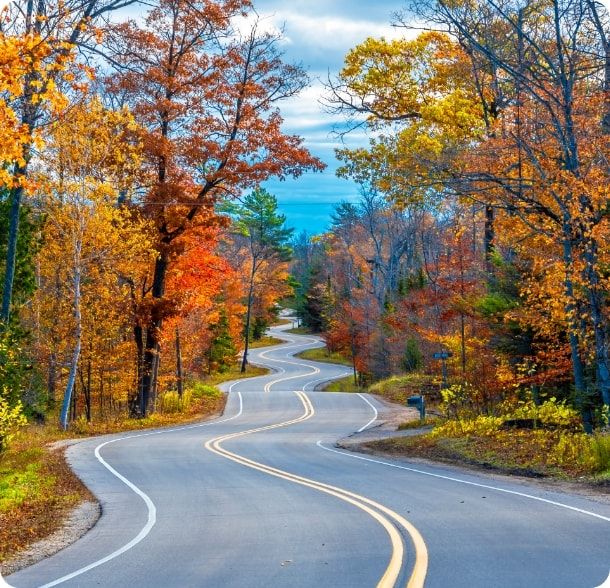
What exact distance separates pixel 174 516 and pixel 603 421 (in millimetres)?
11840

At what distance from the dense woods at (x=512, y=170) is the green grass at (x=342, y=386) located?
22752mm

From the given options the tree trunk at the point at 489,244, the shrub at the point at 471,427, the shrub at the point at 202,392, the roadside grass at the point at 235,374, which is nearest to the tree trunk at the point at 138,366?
the shrub at the point at 202,392

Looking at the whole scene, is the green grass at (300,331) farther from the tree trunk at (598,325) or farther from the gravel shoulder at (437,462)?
the tree trunk at (598,325)

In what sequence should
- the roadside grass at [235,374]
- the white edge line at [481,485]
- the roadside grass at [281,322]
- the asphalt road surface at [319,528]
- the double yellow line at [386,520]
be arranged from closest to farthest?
1. the double yellow line at [386,520]
2. the asphalt road surface at [319,528]
3. the white edge line at [481,485]
4. the roadside grass at [235,374]
5. the roadside grass at [281,322]

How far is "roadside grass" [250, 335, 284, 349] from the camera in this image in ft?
321

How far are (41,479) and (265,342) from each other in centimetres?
8325

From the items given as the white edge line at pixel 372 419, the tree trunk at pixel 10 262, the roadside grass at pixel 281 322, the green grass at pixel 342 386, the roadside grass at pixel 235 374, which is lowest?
the green grass at pixel 342 386

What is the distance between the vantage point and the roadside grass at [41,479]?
38.5ft

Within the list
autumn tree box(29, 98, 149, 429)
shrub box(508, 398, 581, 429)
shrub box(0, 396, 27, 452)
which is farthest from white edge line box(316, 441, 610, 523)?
autumn tree box(29, 98, 149, 429)

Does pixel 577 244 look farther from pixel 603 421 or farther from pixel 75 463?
pixel 75 463

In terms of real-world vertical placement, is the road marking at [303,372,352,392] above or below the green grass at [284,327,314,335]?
below

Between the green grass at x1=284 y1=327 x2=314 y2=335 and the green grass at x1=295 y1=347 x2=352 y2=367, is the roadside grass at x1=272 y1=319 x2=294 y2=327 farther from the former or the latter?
the green grass at x1=295 y1=347 x2=352 y2=367

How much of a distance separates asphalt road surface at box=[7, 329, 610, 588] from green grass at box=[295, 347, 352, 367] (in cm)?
6119

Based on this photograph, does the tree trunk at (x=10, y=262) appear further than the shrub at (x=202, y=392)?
No
